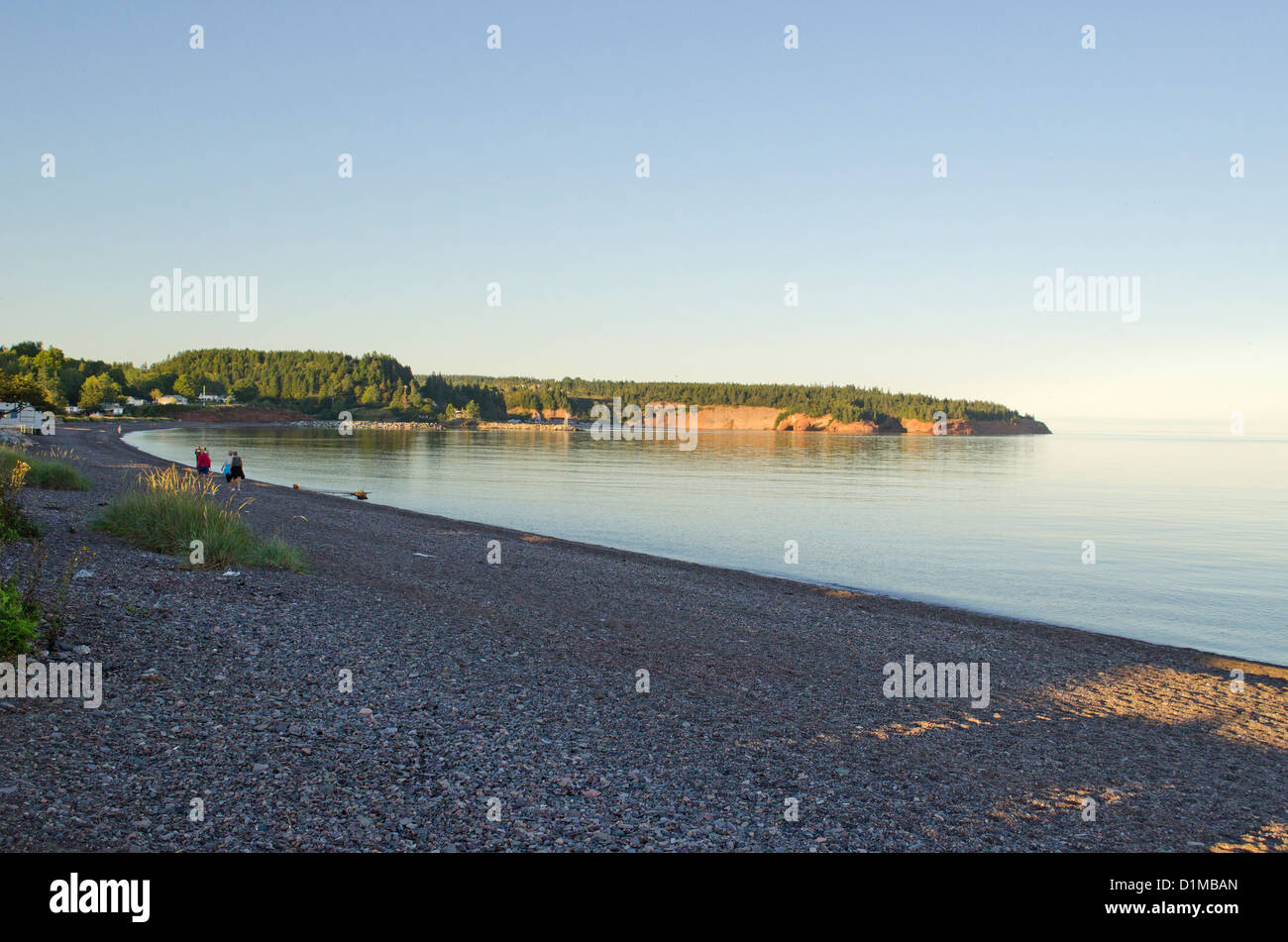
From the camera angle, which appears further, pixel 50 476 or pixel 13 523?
pixel 50 476

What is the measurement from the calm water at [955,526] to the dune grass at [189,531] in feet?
20.7

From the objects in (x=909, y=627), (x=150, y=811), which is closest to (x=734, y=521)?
(x=909, y=627)

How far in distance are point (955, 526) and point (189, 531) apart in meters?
28.6

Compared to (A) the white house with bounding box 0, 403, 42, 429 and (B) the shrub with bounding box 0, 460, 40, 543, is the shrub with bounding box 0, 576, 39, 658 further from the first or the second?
(A) the white house with bounding box 0, 403, 42, 429

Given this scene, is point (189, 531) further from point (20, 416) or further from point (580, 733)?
point (20, 416)

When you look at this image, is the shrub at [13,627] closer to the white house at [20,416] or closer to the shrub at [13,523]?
the shrub at [13,523]

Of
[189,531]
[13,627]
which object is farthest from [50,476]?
[13,627]

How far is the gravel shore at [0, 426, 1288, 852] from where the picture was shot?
5.41 meters

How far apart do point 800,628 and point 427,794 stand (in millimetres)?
9041

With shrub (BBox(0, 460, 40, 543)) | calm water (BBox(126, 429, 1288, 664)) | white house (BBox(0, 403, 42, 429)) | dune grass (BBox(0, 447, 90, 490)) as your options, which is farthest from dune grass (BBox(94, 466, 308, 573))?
white house (BBox(0, 403, 42, 429))

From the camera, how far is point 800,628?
44.7 feet

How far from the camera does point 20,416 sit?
9681 cm

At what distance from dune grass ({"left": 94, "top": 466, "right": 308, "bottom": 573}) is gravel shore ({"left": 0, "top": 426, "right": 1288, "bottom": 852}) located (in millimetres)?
593
